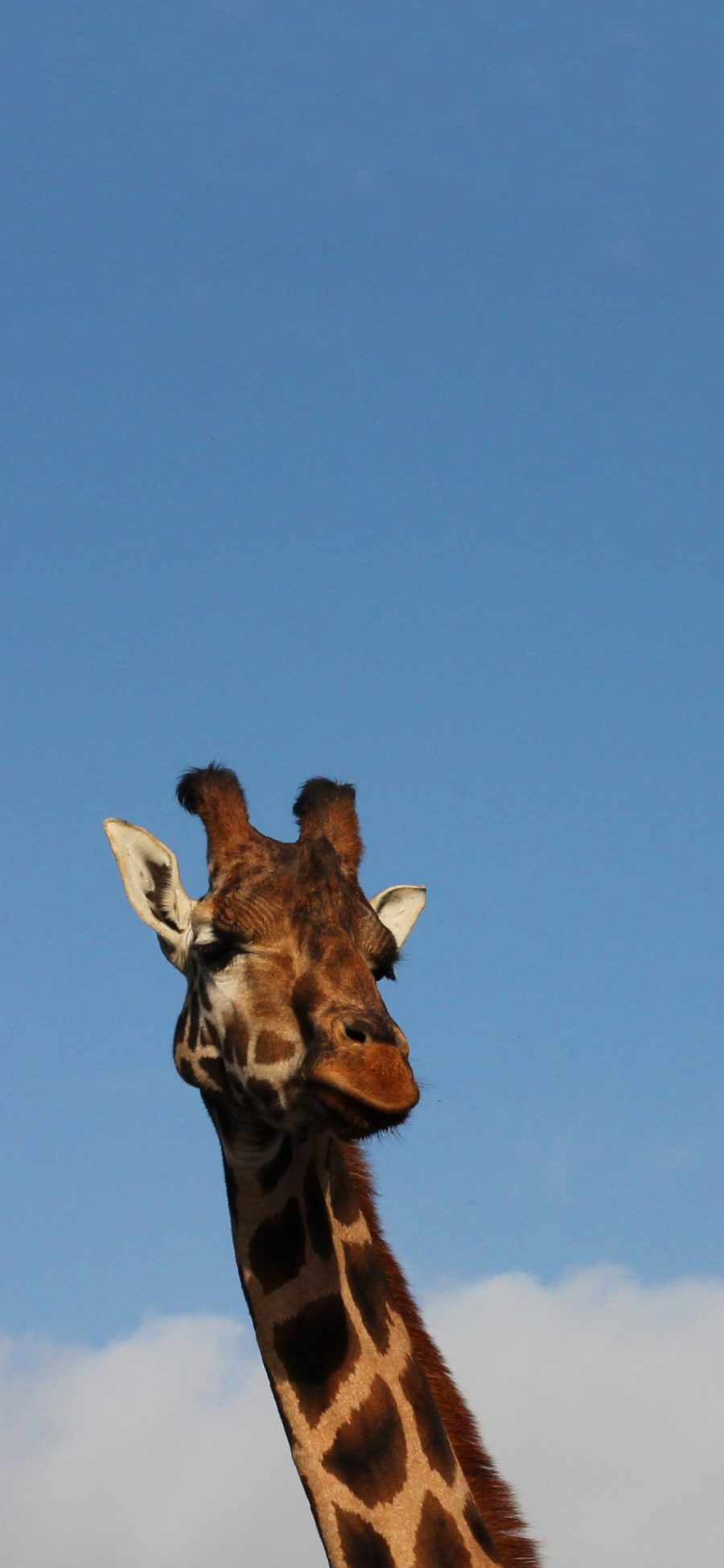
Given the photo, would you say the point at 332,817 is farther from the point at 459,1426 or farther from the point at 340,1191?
the point at 459,1426

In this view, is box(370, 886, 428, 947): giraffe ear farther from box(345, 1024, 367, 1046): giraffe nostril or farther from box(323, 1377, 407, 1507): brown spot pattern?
box(323, 1377, 407, 1507): brown spot pattern

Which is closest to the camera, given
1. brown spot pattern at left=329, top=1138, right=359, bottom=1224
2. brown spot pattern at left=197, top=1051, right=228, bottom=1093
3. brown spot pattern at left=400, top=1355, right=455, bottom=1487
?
brown spot pattern at left=400, top=1355, right=455, bottom=1487

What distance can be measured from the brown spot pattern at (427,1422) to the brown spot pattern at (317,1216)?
0.74 metres

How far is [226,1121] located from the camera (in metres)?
9.38

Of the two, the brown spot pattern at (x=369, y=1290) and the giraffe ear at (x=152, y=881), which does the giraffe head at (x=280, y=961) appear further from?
the brown spot pattern at (x=369, y=1290)

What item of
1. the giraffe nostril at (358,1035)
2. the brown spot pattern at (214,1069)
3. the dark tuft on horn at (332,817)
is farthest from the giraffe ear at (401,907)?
the giraffe nostril at (358,1035)

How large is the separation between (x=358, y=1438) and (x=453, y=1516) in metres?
0.60

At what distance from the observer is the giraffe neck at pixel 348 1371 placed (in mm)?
8273

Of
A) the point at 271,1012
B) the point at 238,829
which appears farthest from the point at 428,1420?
the point at 238,829

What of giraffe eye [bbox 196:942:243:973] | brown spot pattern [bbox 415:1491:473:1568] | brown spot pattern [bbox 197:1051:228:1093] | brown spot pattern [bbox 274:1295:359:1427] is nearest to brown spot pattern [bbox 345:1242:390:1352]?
brown spot pattern [bbox 274:1295:359:1427]

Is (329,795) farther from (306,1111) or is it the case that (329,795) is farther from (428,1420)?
(428,1420)

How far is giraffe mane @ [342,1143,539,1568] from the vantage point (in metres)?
8.70

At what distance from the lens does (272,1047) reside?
8.69 metres

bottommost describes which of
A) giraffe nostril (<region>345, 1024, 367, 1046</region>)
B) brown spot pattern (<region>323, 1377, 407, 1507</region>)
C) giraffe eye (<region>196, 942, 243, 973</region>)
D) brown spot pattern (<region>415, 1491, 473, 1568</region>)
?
brown spot pattern (<region>415, 1491, 473, 1568</region>)
